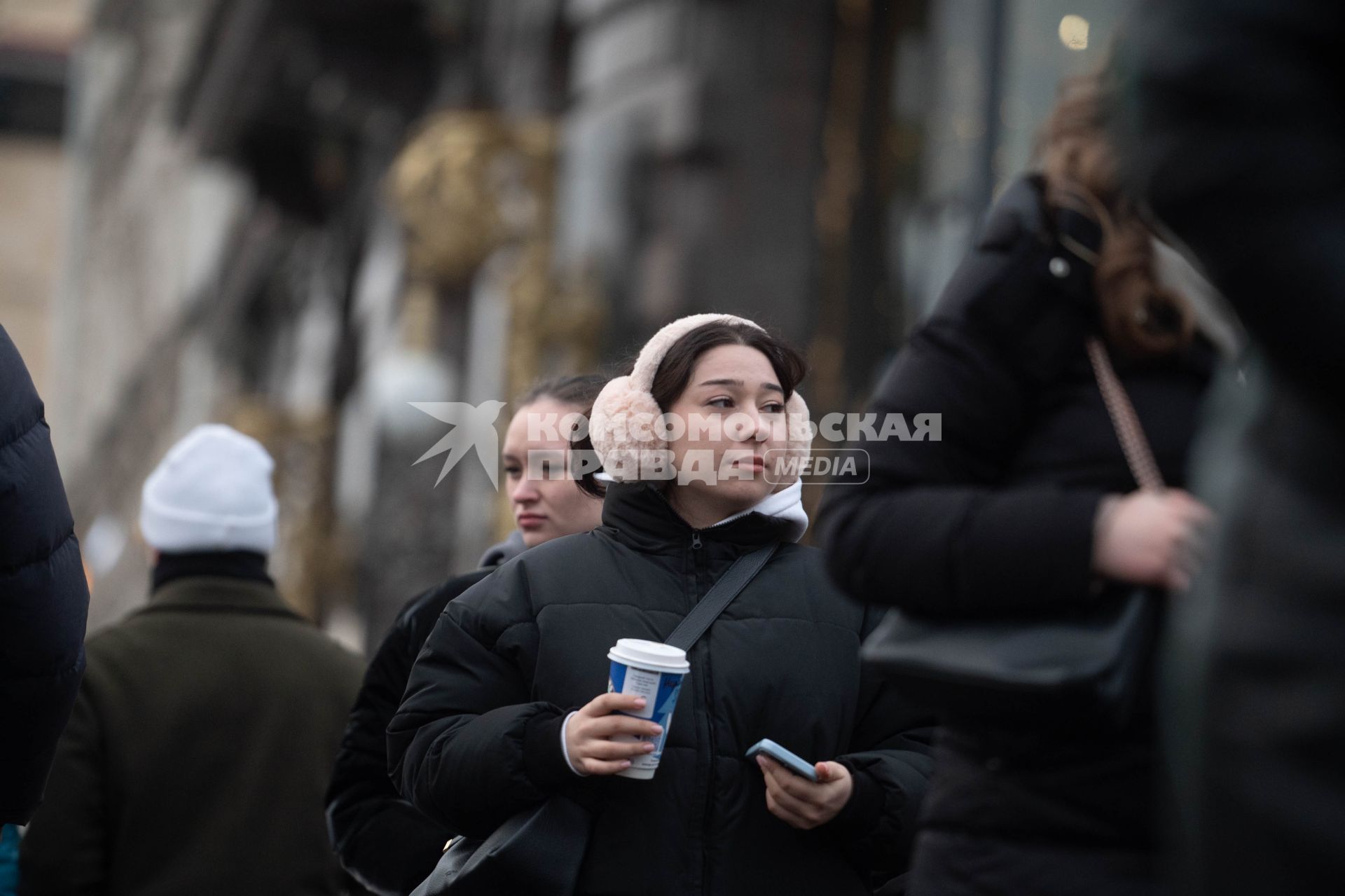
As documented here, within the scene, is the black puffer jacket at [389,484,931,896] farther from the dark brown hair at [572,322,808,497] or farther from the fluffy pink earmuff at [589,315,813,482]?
the dark brown hair at [572,322,808,497]

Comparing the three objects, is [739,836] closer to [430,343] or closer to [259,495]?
[259,495]

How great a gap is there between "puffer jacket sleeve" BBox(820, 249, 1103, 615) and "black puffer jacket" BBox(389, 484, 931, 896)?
67 centimetres

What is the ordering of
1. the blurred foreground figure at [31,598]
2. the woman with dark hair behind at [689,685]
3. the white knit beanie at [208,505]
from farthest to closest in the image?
the white knit beanie at [208,505], the blurred foreground figure at [31,598], the woman with dark hair behind at [689,685]

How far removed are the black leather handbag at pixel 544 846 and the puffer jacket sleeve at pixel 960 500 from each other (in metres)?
0.68

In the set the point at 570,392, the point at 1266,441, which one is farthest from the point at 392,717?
the point at 1266,441

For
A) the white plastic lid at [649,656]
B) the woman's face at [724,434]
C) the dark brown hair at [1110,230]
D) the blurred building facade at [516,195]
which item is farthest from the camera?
the blurred building facade at [516,195]

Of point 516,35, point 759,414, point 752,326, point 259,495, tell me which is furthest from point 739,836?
point 516,35

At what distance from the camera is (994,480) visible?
1991mm

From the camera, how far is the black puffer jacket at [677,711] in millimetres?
2570

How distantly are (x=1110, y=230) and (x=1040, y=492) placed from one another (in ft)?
0.99

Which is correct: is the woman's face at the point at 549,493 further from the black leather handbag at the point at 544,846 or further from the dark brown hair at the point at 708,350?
the black leather handbag at the point at 544,846

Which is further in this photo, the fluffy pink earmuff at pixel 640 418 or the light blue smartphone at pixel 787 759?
the fluffy pink earmuff at pixel 640 418

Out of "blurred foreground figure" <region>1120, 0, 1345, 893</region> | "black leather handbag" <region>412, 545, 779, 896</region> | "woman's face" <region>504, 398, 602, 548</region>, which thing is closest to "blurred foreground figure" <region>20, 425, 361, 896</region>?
"woman's face" <region>504, 398, 602, 548</region>

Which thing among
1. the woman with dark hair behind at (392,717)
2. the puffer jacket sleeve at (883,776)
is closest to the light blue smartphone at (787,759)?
the puffer jacket sleeve at (883,776)
